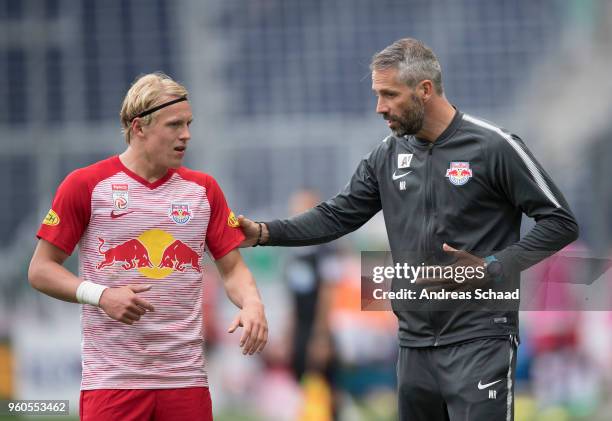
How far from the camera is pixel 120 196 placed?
4254 mm

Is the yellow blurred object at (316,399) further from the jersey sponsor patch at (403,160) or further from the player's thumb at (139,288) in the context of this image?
the player's thumb at (139,288)

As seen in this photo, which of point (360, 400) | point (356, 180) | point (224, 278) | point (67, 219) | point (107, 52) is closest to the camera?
point (67, 219)

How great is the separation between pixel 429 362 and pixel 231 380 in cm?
564

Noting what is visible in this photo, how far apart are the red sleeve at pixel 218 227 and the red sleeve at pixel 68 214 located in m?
0.47

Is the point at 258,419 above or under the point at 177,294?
under

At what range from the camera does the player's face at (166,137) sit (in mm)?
4289

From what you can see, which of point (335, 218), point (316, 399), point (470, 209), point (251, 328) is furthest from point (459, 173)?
point (316, 399)

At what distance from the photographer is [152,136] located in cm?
430

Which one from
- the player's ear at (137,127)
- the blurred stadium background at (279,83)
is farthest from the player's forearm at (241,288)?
the blurred stadium background at (279,83)

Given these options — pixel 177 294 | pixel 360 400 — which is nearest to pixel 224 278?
pixel 177 294

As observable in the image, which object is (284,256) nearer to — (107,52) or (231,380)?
(231,380)

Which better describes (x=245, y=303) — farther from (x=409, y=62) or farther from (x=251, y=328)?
(x=409, y=62)

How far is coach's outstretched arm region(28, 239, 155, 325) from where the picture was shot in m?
4.04

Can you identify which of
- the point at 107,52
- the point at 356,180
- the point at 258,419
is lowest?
the point at 258,419
